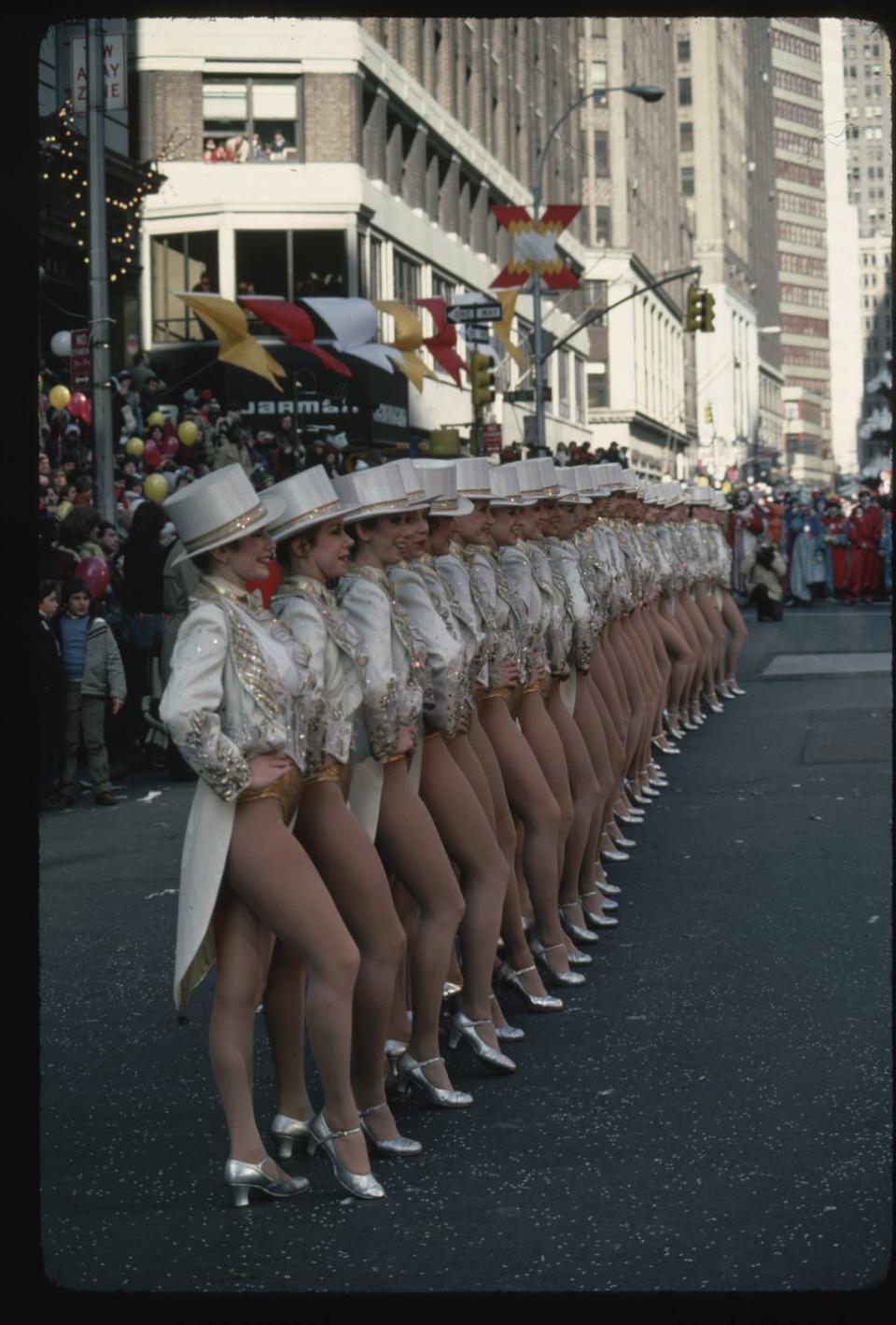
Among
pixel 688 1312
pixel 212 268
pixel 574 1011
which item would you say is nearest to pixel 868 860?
pixel 574 1011

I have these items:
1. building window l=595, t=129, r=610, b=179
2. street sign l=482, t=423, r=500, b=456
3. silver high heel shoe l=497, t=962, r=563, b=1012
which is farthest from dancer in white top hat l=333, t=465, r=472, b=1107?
building window l=595, t=129, r=610, b=179

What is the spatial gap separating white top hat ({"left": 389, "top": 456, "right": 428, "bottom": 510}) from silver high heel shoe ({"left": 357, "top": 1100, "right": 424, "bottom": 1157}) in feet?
6.02

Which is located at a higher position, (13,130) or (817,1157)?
(13,130)

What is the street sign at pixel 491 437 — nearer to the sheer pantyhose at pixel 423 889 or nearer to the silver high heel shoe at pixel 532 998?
the silver high heel shoe at pixel 532 998

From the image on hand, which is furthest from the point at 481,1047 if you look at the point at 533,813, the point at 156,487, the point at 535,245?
the point at 535,245

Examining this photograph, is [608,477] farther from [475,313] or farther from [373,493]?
[475,313]

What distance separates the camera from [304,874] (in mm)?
5398

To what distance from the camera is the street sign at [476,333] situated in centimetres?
2680

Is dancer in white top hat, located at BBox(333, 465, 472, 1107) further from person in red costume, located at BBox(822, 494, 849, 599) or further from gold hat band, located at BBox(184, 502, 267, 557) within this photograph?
person in red costume, located at BBox(822, 494, 849, 599)

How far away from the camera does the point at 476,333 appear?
27234 millimetres

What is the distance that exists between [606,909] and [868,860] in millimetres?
1972

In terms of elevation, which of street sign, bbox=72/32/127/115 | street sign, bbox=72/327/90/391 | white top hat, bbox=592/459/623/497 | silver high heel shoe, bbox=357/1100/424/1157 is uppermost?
street sign, bbox=72/32/127/115

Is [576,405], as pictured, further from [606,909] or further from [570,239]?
[606,909]

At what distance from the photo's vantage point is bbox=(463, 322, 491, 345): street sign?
87.9 feet
